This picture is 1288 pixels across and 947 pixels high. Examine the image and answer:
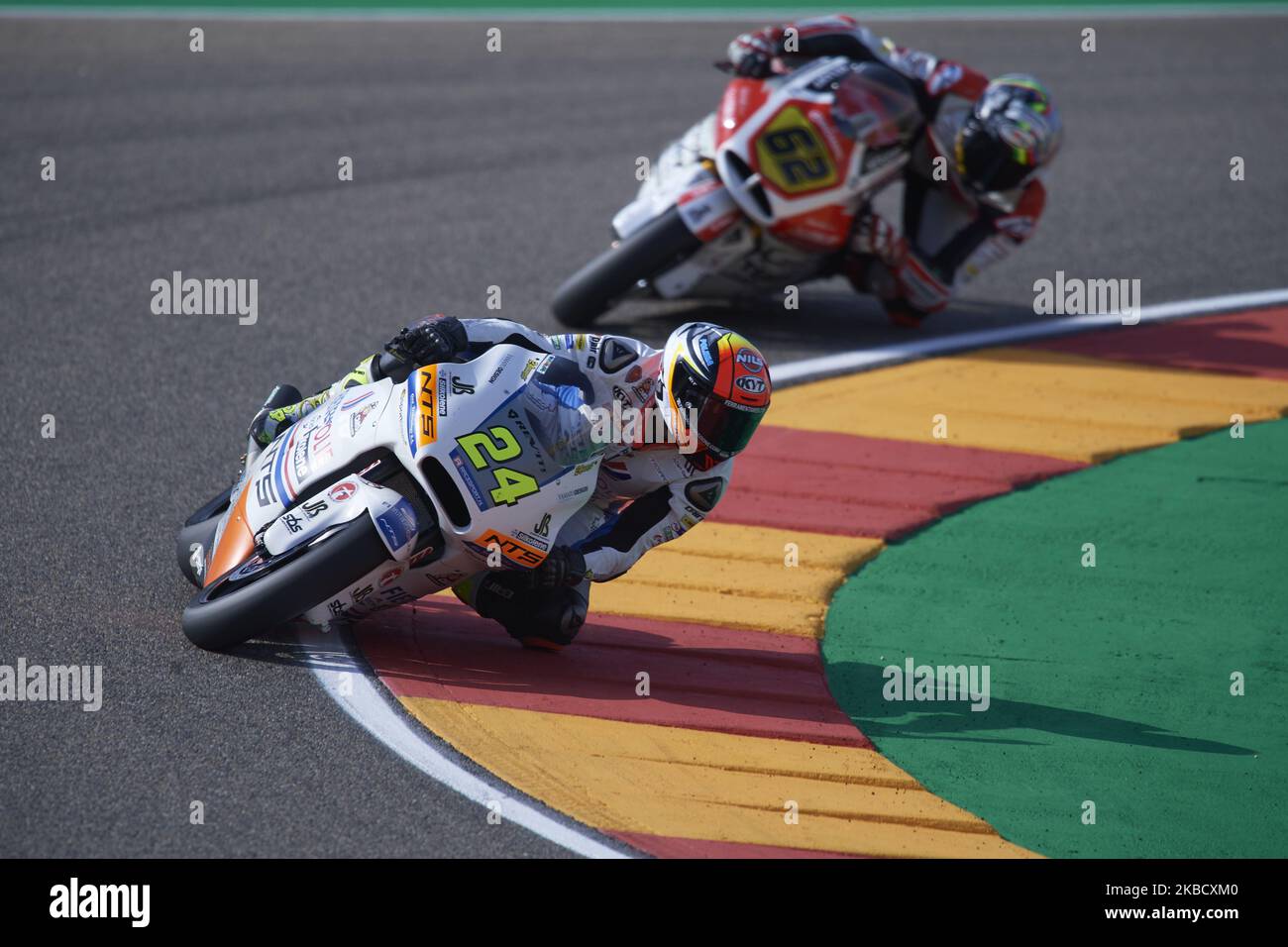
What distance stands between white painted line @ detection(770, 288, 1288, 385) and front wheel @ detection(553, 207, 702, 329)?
97 cm

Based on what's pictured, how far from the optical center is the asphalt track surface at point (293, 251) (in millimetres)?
5656

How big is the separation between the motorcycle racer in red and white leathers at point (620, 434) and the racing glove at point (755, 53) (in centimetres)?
448

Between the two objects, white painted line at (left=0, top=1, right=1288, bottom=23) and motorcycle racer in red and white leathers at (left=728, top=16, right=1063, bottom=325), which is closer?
motorcycle racer in red and white leathers at (left=728, top=16, right=1063, bottom=325)

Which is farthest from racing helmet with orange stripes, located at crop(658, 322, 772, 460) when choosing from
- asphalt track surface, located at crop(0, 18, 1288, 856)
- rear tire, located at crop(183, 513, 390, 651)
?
asphalt track surface, located at crop(0, 18, 1288, 856)

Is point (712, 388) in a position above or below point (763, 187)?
below

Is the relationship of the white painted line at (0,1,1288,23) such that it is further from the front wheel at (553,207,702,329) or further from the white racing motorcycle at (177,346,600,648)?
the white racing motorcycle at (177,346,600,648)

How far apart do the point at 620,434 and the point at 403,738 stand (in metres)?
1.49

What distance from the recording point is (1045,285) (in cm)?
1259

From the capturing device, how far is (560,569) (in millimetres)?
6359

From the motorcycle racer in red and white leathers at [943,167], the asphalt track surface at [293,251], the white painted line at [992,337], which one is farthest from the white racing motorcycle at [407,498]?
the motorcycle racer in red and white leathers at [943,167]

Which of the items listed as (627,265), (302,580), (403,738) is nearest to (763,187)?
(627,265)

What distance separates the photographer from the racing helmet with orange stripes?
20.9ft

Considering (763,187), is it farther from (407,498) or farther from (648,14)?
(648,14)
